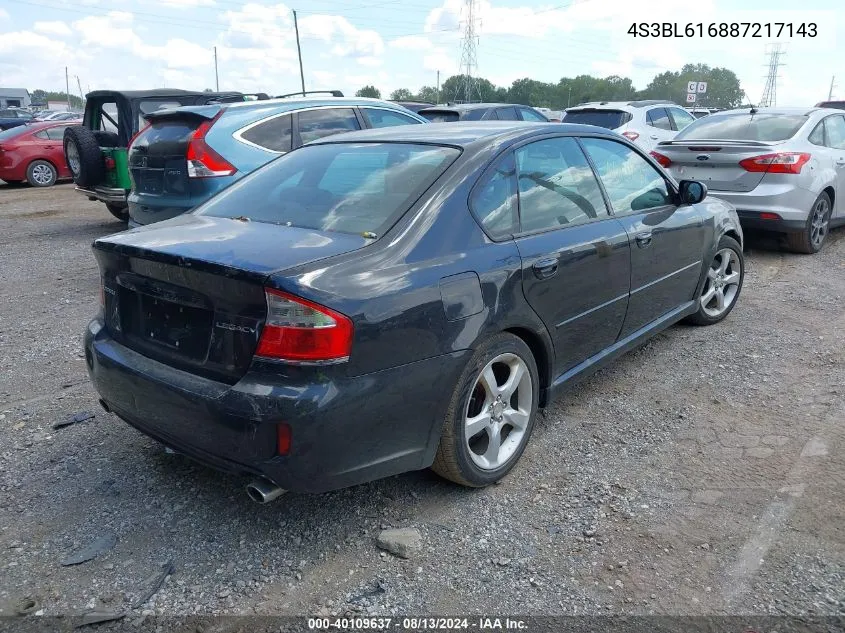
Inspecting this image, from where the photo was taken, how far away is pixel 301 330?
235 cm

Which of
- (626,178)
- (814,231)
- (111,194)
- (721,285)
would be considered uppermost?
(626,178)

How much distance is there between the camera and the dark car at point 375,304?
239cm

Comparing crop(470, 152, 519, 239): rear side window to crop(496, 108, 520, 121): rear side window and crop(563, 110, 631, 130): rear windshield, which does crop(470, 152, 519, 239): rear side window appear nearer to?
crop(496, 108, 520, 121): rear side window

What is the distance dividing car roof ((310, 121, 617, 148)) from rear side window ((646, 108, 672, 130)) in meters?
9.14

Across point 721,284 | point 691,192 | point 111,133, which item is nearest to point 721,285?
point 721,284

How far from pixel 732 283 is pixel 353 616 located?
14.0 feet

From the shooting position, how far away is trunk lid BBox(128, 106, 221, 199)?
20.4ft

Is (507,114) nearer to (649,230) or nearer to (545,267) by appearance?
(649,230)

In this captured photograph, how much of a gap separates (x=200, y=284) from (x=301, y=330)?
0.46 metres

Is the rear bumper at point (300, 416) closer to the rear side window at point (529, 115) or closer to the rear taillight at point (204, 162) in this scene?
the rear taillight at point (204, 162)

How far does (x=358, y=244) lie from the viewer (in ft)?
8.73

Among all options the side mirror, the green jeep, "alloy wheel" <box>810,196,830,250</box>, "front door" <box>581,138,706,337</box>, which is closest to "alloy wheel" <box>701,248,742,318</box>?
"front door" <box>581,138,706,337</box>

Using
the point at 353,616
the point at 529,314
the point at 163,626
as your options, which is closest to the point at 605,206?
the point at 529,314

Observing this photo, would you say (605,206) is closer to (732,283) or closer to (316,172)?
(316,172)
